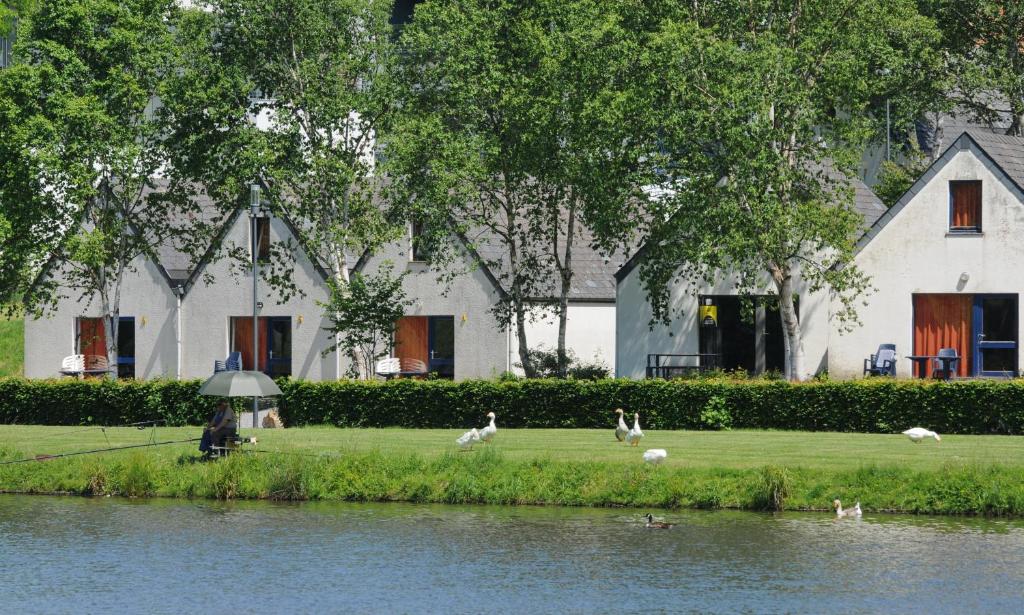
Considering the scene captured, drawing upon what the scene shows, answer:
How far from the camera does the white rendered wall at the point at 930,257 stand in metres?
42.2

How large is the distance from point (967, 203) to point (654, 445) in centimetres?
1416

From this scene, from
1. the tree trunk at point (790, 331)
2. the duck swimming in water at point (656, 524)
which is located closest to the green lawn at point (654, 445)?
the duck swimming in water at point (656, 524)

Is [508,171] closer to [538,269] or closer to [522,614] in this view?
[538,269]

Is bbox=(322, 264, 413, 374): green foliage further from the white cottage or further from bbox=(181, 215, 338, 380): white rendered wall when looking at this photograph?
the white cottage

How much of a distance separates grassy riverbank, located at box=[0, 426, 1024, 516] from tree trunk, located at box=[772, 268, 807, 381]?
634 cm

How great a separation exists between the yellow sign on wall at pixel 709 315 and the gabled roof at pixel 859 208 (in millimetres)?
2467

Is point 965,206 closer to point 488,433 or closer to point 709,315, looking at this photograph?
point 709,315

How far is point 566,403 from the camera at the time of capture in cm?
3894

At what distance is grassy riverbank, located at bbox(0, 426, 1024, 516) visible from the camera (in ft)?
95.1

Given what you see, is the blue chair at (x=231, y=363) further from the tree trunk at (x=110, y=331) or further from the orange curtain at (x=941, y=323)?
the orange curtain at (x=941, y=323)

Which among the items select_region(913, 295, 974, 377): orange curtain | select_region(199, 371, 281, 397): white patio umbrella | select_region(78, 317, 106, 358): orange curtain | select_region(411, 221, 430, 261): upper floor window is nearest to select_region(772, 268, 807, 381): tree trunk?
select_region(913, 295, 974, 377): orange curtain

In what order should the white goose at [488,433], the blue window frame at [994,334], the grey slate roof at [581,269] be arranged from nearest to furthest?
the white goose at [488,433] → the blue window frame at [994,334] → the grey slate roof at [581,269]

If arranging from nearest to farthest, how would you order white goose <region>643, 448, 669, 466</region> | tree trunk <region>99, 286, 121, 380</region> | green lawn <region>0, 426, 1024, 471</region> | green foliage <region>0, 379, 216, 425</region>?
white goose <region>643, 448, 669, 466</region> → green lawn <region>0, 426, 1024, 471</region> → green foliage <region>0, 379, 216, 425</region> → tree trunk <region>99, 286, 121, 380</region>

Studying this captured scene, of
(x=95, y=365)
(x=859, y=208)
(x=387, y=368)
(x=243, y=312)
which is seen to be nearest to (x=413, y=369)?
(x=387, y=368)
